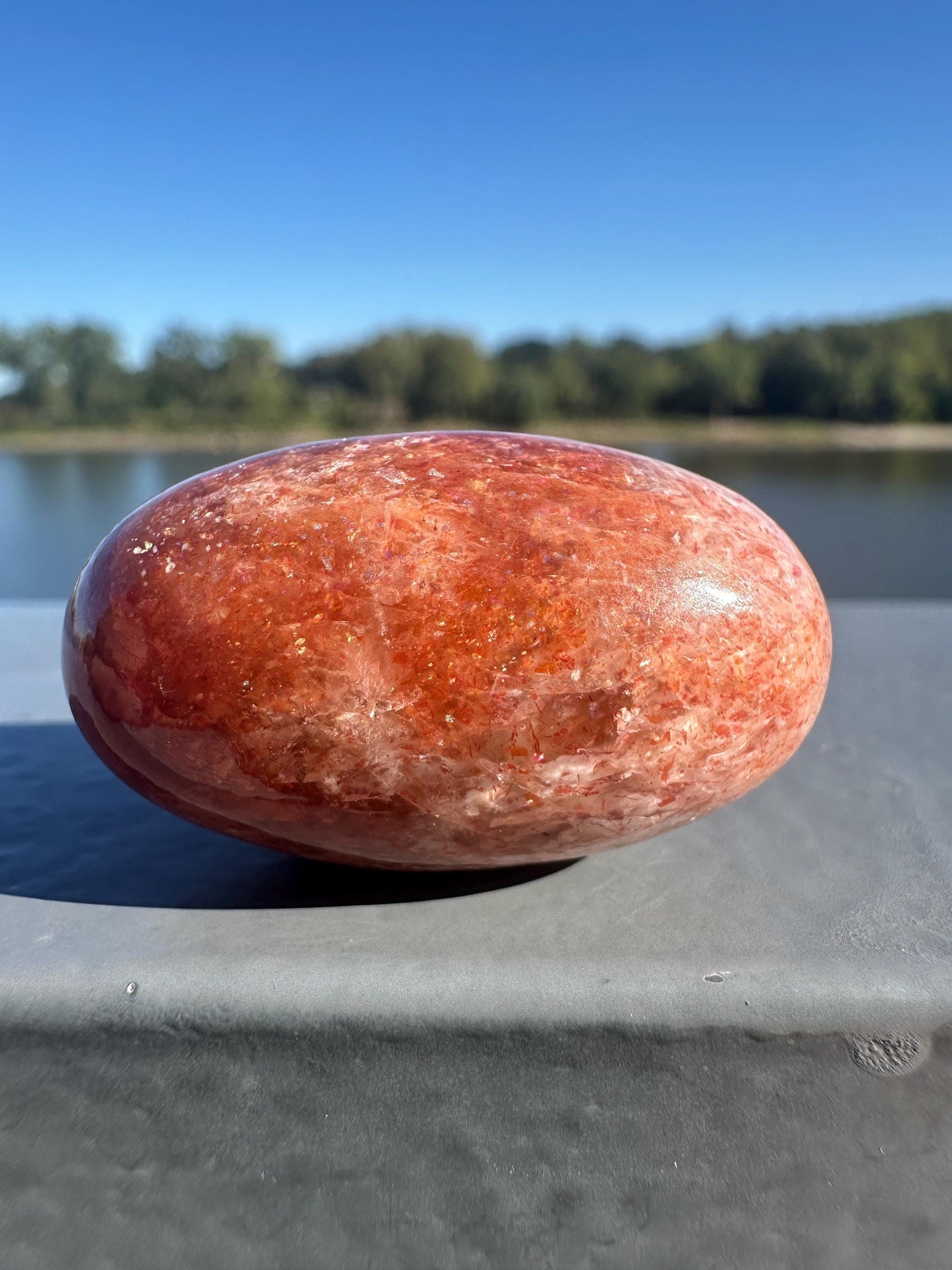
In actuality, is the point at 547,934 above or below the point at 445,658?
below

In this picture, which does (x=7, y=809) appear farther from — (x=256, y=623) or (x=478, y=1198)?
(x=478, y=1198)

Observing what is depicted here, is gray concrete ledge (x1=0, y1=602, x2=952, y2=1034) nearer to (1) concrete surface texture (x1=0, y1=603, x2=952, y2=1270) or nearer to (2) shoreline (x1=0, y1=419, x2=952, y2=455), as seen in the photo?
(1) concrete surface texture (x1=0, y1=603, x2=952, y2=1270)

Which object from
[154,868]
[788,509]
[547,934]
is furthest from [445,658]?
[788,509]

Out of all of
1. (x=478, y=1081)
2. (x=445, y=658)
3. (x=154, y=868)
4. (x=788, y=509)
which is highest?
(x=445, y=658)


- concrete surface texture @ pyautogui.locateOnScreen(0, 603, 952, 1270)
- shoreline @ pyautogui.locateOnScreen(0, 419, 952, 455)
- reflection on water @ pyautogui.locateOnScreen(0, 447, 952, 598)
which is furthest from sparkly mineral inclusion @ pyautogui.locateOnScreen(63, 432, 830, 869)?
shoreline @ pyautogui.locateOnScreen(0, 419, 952, 455)

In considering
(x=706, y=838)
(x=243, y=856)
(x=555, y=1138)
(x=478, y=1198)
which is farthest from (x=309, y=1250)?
(x=706, y=838)

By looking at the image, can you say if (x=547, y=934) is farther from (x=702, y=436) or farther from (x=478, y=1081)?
(x=702, y=436)
